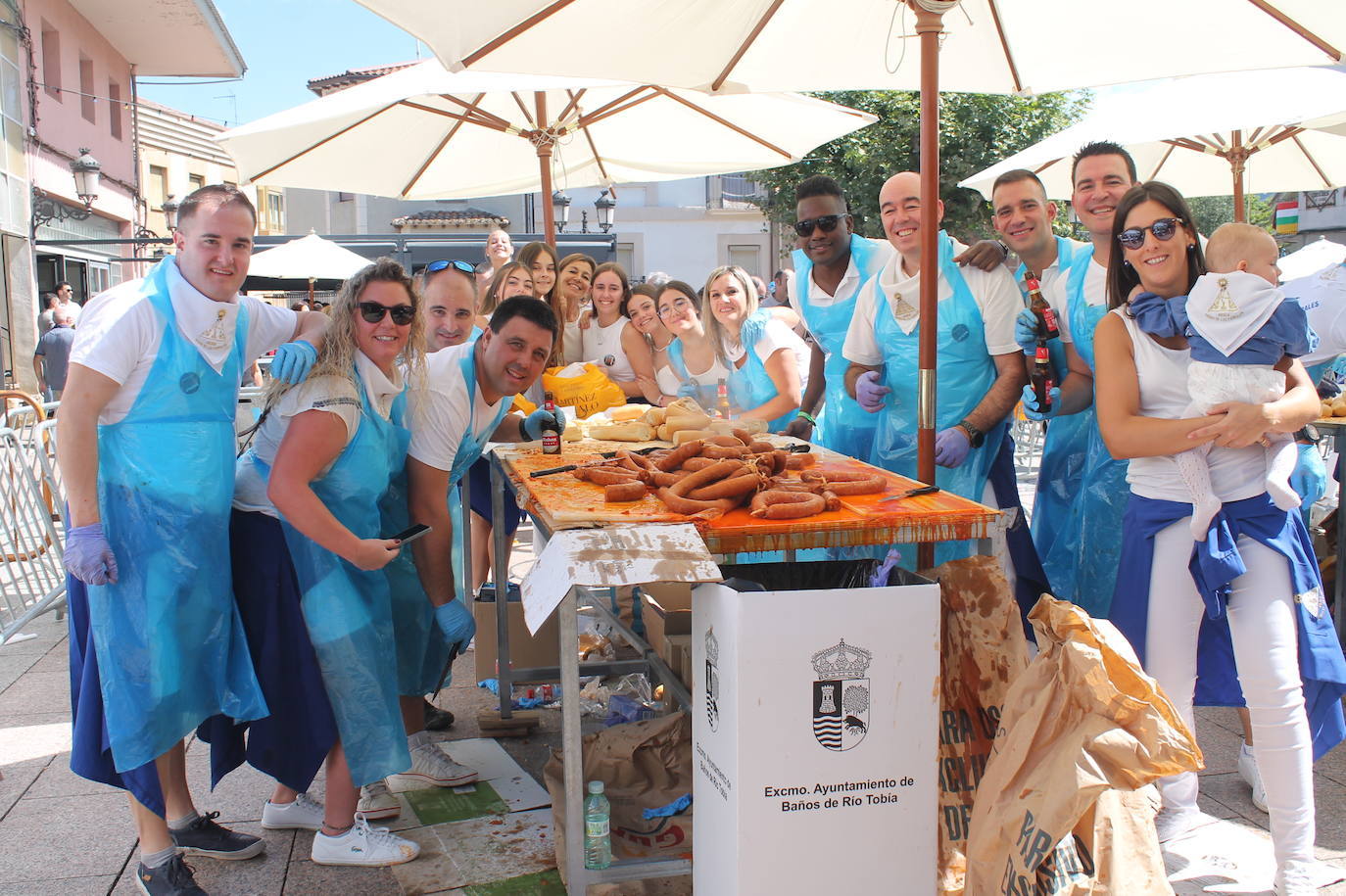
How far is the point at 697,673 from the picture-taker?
249 cm

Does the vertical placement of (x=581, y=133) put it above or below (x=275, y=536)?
above

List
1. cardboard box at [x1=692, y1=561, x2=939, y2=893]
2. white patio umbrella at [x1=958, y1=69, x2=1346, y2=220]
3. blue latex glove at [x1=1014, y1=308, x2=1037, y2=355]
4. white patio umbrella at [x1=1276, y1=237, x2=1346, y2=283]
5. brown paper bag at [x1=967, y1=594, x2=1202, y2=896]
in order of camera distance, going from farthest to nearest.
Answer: white patio umbrella at [x1=1276, y1=237, x2=1346, y2=283], white patio umbrella at [x1=958, y1=69, x2=1346, y2=220], blue latex glove at [x1=1014, y1=308, x2=1037, y2=355], cardboard box at [x1=692, y1=561, x2=939, y2=893], brown paper bag at [x1=967, y1=594, x2=1202, y2=896]

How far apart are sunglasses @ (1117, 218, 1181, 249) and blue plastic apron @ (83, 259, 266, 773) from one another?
2599 mm

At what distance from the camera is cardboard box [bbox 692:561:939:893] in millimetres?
2236

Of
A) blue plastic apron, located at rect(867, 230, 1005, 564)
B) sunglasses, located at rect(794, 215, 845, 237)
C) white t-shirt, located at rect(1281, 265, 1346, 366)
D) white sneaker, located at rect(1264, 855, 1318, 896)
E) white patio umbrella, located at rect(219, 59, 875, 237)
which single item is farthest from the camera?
white patio umbrella, located at rect(219, 59, 875, 237)

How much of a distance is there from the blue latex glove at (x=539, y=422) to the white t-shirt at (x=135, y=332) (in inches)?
62.0

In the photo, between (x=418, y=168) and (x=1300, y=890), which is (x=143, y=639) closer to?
(x=1300, y=890)

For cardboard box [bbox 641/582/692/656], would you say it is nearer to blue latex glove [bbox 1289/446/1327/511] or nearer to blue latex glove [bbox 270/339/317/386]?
blue latex glove [bbox 270/339/317/386]

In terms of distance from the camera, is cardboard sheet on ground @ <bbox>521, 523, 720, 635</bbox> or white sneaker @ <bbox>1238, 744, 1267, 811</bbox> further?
white sneaker @ <bbox>1238, 744, 1267, 811</bbox>

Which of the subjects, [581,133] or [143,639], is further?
[581,133]

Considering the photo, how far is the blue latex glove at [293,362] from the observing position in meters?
2.90

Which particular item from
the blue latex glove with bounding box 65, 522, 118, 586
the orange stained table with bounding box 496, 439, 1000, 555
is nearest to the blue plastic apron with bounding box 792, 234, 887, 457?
the orange stained table with bounding box 496, 439, 1000, 555

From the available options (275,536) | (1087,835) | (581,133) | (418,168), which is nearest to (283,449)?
(275,536)

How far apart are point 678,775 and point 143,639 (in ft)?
5.28
